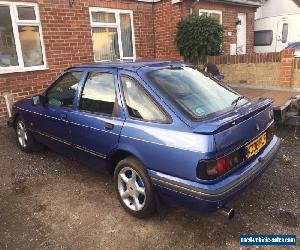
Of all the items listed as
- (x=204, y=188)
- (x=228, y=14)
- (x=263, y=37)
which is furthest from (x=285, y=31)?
(x=204, y=188)

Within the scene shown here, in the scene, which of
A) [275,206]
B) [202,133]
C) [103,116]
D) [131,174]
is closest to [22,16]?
[103,116]

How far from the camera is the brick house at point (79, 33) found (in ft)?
23.5

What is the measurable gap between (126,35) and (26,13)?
11.2 ft

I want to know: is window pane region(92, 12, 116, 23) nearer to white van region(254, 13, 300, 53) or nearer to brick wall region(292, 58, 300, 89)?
brick wall region(292, 58, 300, 89)

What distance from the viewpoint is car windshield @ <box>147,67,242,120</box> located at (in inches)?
117

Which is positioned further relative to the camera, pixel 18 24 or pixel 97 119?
pixel 18 24

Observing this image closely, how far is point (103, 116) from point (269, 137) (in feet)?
6.60

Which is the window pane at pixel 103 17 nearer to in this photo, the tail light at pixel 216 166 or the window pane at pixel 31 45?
the window pane at pixel 31 45

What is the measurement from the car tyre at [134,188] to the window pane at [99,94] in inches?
26.4

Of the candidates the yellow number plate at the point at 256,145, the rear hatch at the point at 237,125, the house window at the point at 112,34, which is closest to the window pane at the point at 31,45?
the house window at the point at 112,34

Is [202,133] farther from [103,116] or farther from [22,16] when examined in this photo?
[22,16]

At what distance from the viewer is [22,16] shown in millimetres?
7238

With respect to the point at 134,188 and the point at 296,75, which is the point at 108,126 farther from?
the point at 296,75

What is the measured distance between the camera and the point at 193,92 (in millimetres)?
3229
